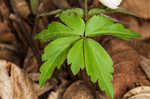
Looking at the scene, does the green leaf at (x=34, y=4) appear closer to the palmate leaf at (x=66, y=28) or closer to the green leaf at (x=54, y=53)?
the palmate leaf at (x=66, y=28)

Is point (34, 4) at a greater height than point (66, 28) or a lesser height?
greater

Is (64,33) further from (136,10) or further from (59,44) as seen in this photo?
(136,10)

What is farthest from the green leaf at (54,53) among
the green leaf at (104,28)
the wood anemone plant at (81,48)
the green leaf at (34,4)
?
the green leaf at (34,4)

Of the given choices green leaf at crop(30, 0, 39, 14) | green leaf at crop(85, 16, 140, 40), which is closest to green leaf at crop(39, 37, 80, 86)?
green leaf at crop(85, 16, 140, 40)

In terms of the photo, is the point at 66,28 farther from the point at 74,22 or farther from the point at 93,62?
the point at 93,62

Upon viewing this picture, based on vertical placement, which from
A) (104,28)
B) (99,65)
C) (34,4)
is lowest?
(99,65)

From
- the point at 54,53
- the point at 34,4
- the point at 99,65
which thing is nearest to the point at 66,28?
the point at 54,53

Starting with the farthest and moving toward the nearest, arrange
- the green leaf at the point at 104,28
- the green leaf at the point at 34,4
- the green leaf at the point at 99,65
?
the green leaf at the point at 34,4 → the green leaf at the point at 104,28 → the green leaf at the point at 99,65
